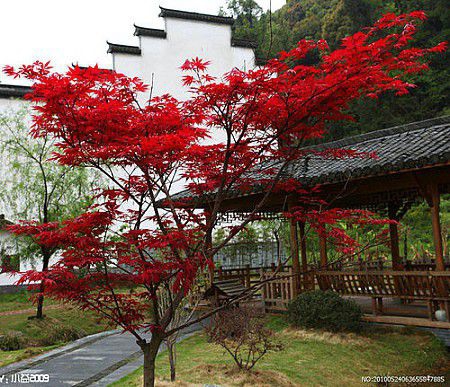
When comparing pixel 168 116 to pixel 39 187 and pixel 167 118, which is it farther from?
pixel 39 187

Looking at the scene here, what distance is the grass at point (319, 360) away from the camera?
5.78 meters

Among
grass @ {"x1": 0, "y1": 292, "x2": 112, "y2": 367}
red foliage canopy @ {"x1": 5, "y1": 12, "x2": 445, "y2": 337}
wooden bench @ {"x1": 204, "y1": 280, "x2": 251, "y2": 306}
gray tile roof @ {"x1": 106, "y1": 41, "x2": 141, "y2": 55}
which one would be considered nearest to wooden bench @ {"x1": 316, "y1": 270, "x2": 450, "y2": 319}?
wooden bench @ {"x1": 204, "y1": 280, "x2": 251, "y2": 306}

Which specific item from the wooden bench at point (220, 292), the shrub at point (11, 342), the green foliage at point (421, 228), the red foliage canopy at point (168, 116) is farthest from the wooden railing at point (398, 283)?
the green foliage at point (421, 228)

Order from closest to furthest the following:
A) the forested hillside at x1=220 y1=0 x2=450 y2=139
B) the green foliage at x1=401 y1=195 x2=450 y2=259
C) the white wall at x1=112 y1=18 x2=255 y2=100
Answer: the green foliage at x1=401 y1=195 x2=450 y2=259 → the white wall at x1=112 y1=18 x2=255 y2=100 → the forested hillside at x1=220 y1=0 x2=450 y2=139

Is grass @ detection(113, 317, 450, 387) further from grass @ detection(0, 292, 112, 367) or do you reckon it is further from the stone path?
grass @ detection(0, 292, 112, 367)

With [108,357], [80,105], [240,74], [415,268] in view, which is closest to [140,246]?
[80,105]

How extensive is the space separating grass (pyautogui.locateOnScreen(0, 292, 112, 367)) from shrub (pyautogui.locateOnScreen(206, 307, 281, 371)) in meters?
2.52

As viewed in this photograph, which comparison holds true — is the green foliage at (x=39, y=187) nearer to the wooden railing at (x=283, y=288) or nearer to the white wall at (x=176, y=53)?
the wooden railing at (x=283, y=288)

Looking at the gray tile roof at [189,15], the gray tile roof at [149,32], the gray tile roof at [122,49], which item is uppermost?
Result: the gray tile roof at [189,15]

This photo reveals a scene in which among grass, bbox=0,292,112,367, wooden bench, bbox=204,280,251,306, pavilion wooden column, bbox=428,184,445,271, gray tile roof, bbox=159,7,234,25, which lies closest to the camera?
pavilion wooden column, bbox=428,184,445,271

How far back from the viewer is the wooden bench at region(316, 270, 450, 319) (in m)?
7.18

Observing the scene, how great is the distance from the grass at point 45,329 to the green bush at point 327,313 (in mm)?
3449

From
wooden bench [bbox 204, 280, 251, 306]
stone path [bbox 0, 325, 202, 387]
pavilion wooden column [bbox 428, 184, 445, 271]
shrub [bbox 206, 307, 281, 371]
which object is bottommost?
stone path [bbox 0, 325, 202, 387]

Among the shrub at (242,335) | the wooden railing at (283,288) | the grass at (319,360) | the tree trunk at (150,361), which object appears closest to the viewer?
the tree trunk at (150,361)
